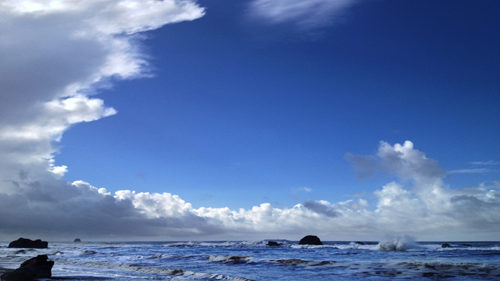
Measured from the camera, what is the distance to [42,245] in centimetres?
9088

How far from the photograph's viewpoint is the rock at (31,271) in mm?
20062

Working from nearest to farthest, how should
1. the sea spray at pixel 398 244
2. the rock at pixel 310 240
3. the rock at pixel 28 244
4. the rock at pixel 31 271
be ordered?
1. the rock at pixel 31 271
2. the sea spray at pixel 398 244
3. the rock at pixel 28 244
4. the rock at pixel 310 240

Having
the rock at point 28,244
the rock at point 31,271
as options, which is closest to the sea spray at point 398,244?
the rock at point 31,271

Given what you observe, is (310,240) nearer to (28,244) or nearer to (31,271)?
(28,244)

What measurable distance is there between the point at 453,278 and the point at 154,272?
21571 mm

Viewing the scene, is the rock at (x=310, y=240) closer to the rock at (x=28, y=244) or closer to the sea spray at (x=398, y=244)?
the sea spray at (x=398, y=244)

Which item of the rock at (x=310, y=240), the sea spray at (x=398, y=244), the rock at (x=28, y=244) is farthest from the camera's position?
the rock at (x=310, y=240)

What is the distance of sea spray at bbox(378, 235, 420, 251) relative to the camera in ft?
179

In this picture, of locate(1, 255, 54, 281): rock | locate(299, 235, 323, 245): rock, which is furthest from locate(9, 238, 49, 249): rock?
locate(1, 255, 54, 281): rock

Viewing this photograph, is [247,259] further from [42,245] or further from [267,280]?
[42,245]

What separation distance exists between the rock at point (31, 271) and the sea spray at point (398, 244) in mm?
50897

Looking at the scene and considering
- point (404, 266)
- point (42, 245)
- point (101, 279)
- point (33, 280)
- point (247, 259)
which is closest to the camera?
point (33, 280)

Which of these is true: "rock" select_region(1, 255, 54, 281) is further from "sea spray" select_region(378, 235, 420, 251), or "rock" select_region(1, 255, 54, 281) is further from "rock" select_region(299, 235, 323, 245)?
"rock" select_region(299, 235, 323, 245)

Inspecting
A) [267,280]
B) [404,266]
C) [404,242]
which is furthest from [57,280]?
[404,242]
